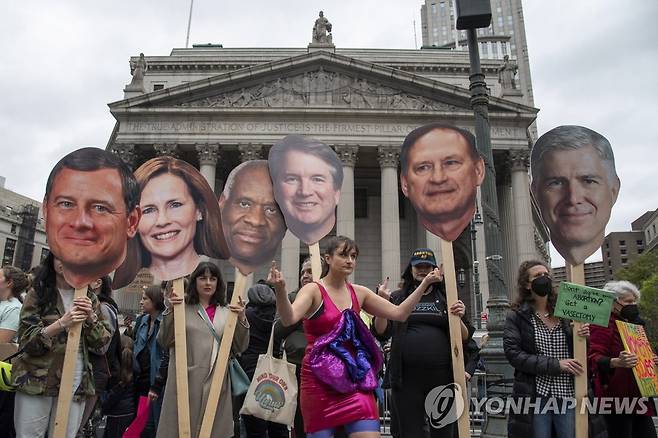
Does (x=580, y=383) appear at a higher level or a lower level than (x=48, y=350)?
lower

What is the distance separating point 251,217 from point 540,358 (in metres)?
3.12

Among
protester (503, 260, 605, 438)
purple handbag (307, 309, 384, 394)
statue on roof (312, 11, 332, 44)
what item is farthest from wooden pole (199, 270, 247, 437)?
statue on roof (312, 11, 332, 44)

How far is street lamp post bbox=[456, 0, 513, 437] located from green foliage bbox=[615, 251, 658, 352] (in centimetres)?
4113

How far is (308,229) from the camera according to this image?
490 cm

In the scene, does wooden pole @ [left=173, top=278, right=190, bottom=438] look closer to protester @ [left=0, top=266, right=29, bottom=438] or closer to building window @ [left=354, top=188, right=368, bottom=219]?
protester @ [left=0, top=266, right=29, bottom=438]

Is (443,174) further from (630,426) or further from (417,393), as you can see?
(630,426)

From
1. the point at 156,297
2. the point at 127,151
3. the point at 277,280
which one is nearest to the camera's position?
the point at 277,280

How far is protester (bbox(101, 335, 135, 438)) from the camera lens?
591 centimetres

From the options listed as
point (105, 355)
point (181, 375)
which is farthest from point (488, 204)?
point (105, 355)

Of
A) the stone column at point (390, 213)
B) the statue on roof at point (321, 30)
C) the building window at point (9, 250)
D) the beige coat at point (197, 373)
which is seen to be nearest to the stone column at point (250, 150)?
the stone column at point (390, 213)

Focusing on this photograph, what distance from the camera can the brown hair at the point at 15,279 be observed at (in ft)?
18.3

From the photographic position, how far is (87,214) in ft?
15.0

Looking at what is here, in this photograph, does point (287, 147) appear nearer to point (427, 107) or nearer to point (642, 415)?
point (642, 415)

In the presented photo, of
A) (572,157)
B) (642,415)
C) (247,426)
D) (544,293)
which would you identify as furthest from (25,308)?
(642,415)
